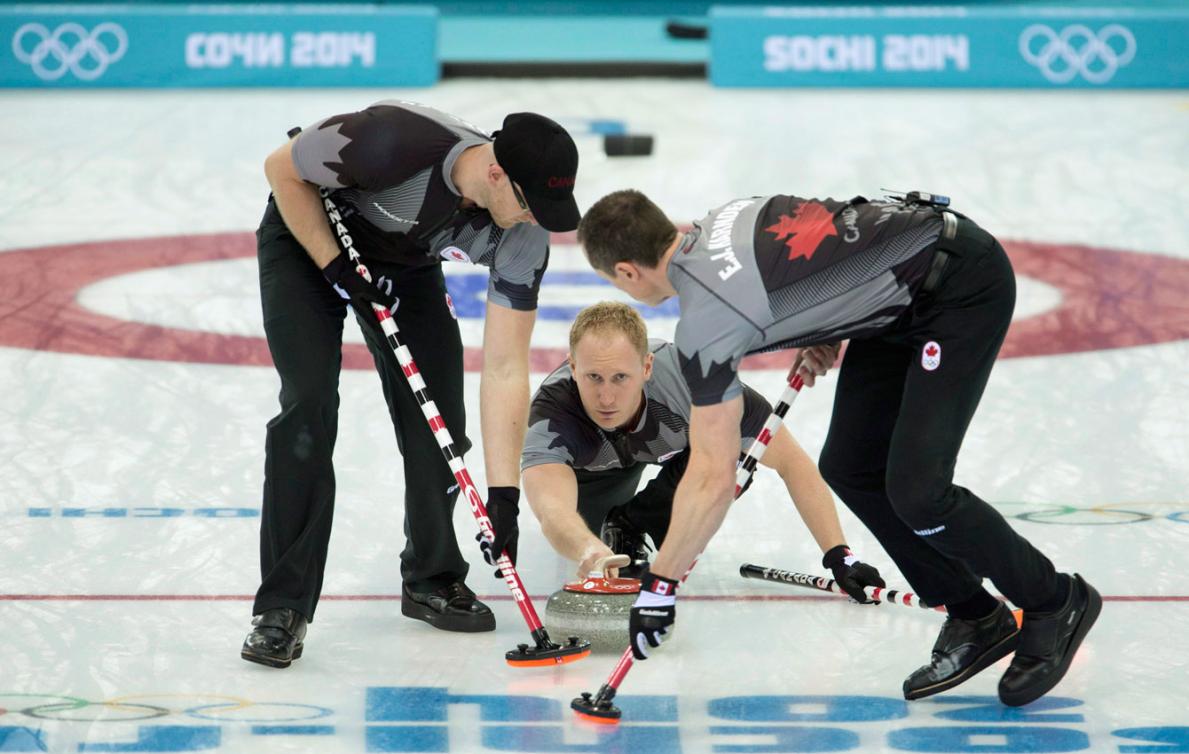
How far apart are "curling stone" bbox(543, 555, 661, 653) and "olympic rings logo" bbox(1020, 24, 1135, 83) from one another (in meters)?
9.82

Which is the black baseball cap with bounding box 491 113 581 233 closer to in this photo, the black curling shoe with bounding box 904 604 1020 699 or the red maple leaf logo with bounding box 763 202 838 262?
the red maple leaf logo with bounding box 763 202 838 262

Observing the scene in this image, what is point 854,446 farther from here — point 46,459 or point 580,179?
point 580,179

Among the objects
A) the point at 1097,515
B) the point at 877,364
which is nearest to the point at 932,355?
the point at 877,364

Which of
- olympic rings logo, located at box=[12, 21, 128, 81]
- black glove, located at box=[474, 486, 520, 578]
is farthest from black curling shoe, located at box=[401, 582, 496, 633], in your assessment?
olympic rings logo, located at box=[12, 21, 128, 81]

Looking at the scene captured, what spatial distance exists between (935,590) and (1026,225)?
5.67 meters

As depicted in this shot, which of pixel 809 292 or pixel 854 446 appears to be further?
pixel 854 446

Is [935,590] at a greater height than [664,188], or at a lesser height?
lesser

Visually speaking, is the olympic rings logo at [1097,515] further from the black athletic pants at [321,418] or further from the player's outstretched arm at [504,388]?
the black athletic pants at [321,418]

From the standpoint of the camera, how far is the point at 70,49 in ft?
43.4

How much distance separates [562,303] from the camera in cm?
830

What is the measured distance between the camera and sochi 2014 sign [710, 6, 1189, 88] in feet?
43.5

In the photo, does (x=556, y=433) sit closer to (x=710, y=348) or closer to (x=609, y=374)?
(x=609, y=374)

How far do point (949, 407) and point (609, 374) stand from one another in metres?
1.21

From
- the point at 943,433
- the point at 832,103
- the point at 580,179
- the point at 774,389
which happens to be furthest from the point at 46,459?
the point at 832,103
